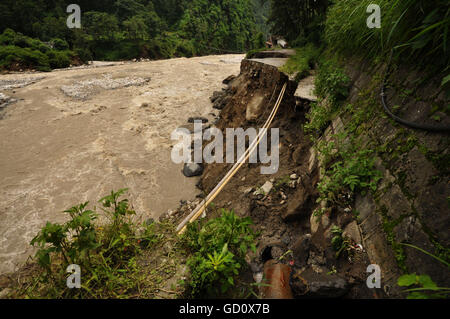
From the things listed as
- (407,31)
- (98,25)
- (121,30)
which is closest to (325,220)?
(407,31)

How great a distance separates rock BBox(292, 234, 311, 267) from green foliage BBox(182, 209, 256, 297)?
652 millimetres

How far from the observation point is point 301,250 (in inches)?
99.6

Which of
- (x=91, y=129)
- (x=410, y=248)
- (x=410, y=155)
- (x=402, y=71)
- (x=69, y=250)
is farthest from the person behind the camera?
(x=91, y=129)

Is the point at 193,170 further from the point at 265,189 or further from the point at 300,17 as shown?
the point at 300,17

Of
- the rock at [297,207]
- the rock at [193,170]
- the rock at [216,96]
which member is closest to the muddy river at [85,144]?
the rock at [193,170]

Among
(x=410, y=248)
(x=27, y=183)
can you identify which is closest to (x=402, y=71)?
(x=410, y=248)

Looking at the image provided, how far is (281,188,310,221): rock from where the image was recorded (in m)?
3.11

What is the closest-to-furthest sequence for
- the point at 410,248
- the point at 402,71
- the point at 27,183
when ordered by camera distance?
the point at 410,248 < the point at 402,71 < the point at 27,183

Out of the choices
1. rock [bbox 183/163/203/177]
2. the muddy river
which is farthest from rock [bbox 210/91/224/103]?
rock [bbox 183/163/203/177]

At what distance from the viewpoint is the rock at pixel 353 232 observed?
2.16m

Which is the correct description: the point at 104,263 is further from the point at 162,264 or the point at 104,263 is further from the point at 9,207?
the point at 9,207

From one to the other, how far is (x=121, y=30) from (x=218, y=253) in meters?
48.3

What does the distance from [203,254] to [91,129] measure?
360 inches
